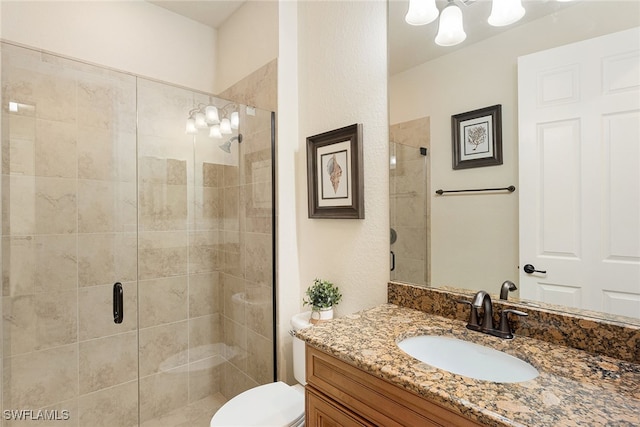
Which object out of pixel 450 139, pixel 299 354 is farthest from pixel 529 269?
pixel 299 354

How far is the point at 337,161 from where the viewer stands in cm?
165

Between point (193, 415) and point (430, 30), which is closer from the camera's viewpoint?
point (430, 30)

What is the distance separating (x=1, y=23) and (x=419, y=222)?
2456mm

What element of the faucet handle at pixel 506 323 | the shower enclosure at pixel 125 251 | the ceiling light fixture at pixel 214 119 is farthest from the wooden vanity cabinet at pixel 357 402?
the ceiling light fixture at pixel 214 119

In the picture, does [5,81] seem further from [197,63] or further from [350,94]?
[350,94]

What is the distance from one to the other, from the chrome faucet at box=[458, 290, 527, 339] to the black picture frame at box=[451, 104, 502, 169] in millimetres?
487

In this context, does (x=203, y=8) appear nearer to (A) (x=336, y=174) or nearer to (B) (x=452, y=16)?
(A) (x=336, y=174)

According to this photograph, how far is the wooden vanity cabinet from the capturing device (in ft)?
2.38

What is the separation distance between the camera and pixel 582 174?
93cm

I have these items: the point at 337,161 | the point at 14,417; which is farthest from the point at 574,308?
the point at 14,417

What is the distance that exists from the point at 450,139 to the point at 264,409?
4.66ft

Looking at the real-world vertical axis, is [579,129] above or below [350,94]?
below

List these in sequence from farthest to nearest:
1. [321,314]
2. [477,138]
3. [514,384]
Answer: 1. [321,314]
2. [477,138]
3. [514,384]

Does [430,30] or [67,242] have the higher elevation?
[430,30]
